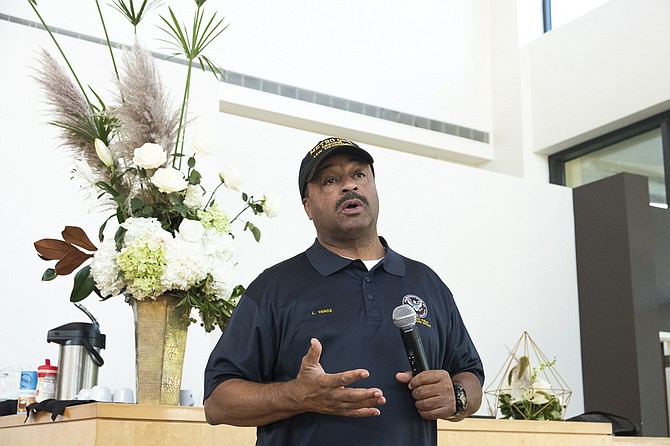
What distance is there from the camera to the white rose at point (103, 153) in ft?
7.63

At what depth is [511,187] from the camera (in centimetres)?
521

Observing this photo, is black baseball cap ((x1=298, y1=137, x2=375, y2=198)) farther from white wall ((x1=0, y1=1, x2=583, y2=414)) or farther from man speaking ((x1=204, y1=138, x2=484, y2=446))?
white wall ((x1=0, y1=1, x2=583, y2=414))

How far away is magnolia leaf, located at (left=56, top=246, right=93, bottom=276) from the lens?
230 centimetres

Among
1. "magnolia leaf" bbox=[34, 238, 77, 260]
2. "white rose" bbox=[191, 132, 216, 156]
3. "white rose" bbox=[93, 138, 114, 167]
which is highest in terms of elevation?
"white rose" bbox=[191, 132, 216, 156]

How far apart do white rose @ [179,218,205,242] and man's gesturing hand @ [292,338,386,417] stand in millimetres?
871

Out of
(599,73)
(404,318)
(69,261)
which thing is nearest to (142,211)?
(69,261)

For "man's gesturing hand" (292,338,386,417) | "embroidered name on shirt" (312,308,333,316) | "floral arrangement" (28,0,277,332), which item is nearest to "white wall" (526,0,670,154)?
"floral arrangement" (28,0,277,332)

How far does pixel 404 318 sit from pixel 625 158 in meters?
4.64

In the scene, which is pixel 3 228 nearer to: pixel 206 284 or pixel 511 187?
pixel 206 284

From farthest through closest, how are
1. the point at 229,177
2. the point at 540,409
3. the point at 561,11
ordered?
the point at 561,11 < the point at 540,409 < the point at 229,177

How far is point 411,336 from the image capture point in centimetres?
151

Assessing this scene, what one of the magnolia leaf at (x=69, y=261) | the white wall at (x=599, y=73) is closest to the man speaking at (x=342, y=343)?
the magnolia leaf at (x=69, y=261)

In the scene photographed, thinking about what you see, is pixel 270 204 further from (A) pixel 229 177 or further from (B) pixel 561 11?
(B) pixel 561 11

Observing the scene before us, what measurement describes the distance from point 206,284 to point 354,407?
0.93 metres
